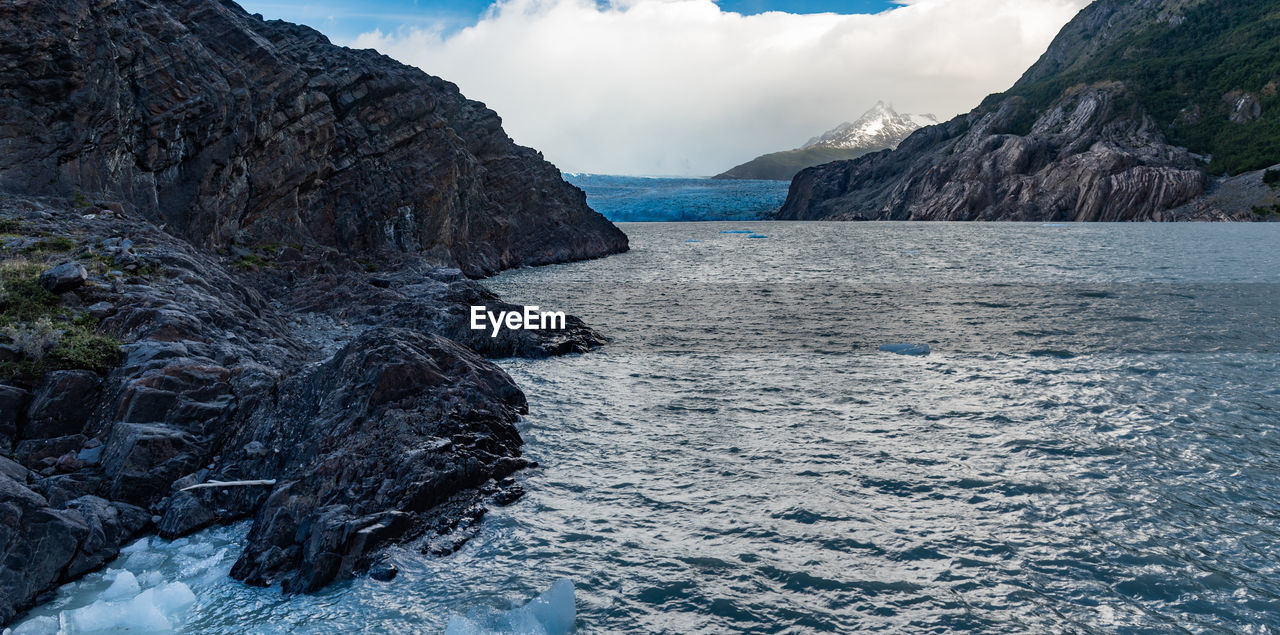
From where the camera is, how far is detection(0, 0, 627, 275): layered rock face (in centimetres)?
2716

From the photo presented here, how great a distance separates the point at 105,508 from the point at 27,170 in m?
22.4

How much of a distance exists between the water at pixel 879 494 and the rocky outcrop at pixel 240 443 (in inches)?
24.1

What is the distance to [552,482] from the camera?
43.1 feet

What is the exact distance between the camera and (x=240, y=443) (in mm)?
12984

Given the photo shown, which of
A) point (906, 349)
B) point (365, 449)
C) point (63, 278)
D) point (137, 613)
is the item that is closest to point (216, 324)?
point (63, 278)

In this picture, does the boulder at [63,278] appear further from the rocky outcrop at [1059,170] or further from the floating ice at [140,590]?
the rocky outcrop at [1059,170]

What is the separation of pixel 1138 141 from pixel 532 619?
18479 centimetres

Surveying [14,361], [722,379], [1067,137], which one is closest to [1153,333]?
[722,379]

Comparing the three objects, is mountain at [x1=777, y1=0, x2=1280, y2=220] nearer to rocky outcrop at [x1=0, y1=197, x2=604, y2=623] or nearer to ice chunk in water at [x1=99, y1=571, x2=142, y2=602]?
rocky outcrop at [x1=0, y1=197, x2=604, y2=623]

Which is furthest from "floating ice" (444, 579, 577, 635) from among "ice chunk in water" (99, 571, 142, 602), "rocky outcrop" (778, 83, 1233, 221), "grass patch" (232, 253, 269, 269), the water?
"rocky outcrop" (778, 83, 1233, 221)

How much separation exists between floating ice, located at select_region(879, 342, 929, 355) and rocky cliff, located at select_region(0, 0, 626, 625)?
10409 millimetres

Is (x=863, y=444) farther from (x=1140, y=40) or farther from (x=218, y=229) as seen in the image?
(x=1140, y=40)

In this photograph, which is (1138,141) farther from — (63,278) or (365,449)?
(63,278)

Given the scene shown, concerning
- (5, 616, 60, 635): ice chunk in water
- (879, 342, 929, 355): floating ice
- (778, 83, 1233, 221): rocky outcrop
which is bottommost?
(5, 616, 60, 635): ice chunk in water
